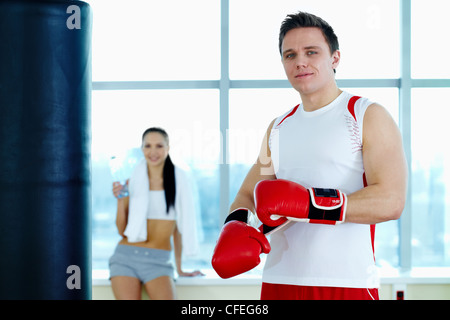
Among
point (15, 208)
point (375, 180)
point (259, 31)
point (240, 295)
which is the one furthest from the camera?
point (259, 31)

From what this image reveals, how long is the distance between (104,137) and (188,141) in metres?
0.62

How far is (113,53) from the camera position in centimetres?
347

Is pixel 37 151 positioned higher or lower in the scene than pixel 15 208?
higher

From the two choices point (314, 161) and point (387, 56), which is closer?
point (314, 161)

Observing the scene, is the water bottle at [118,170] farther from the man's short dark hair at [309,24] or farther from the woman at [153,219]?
the man's short dark hair at [309,24]

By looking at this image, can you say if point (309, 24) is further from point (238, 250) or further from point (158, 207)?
point (158, 207)

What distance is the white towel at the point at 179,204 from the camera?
10.1ft

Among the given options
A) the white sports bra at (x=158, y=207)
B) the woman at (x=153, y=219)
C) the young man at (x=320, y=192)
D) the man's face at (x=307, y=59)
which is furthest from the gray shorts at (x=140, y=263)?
the man's face at (x=307, y=59)

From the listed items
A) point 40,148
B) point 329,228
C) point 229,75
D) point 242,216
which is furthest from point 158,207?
point 40,148

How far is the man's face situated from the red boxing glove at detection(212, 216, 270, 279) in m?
0.45

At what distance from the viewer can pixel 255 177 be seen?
5.09 ft

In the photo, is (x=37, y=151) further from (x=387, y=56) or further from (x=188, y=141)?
(x=387, y=56)

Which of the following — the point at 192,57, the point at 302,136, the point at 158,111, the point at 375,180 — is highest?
the point at 192,57

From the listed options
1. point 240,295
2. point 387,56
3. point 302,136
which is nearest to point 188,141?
point 240,295
